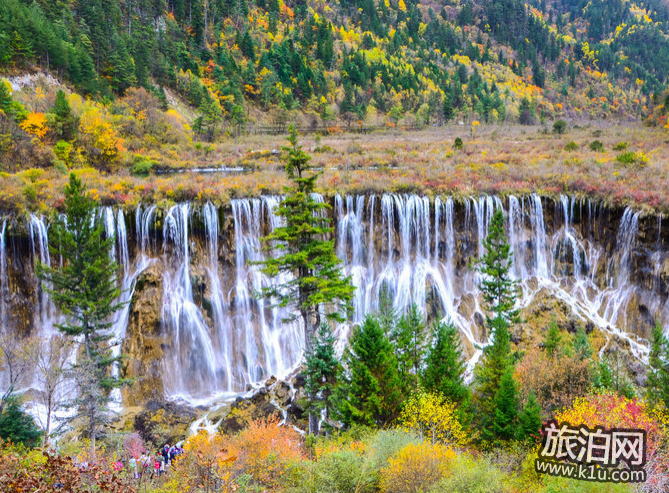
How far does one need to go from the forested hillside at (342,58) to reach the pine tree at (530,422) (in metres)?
55.6

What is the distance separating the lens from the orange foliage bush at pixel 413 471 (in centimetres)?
1316

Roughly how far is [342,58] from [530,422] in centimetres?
10334

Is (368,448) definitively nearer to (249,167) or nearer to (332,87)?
(249,167)

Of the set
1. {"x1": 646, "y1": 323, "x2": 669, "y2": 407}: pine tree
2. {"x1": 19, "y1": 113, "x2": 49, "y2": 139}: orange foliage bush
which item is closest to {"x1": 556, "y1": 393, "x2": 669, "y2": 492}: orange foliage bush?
{"x1": 646, "y1": 323, "x2": 669, "y2": 407}: pine tree

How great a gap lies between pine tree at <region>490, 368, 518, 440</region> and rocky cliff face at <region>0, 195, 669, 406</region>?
12.9 metres

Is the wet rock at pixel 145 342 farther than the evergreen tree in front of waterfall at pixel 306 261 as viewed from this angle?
Yes

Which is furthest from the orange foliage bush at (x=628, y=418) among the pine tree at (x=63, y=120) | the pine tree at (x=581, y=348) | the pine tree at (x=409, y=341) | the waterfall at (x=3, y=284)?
the pine tree at (x=63, y=120)

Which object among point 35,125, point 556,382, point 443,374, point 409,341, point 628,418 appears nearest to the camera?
point 628,418

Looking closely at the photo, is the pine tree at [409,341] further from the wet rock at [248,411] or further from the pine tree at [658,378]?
the pine tree at [658,378]

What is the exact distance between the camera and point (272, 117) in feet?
265

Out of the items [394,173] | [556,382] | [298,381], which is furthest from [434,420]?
[394,173]

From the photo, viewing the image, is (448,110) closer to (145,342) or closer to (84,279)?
(145,342)

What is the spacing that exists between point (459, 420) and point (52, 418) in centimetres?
2113

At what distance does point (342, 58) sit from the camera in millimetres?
107312
